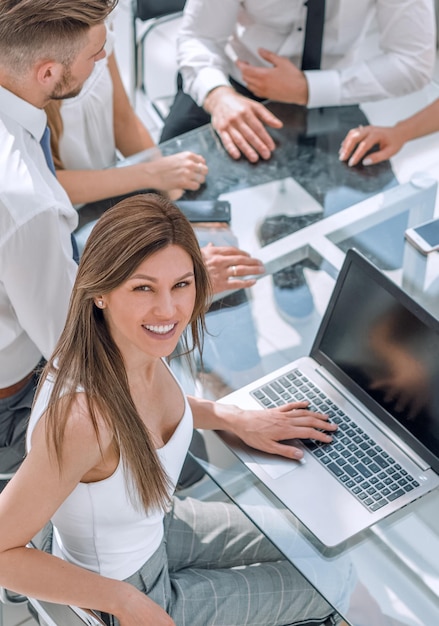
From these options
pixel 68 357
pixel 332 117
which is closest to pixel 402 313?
pixel 68 357

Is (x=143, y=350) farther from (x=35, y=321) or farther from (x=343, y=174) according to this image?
(x=343, y=174)

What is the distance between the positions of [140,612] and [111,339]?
1.52ft

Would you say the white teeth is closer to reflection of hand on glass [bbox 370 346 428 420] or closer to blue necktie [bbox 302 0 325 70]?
reflection of hand on glass [bbox 370 346 428 420]

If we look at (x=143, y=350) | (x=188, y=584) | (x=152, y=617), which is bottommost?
(x=188, y=584)

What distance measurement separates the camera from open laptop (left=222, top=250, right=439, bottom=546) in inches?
64.2

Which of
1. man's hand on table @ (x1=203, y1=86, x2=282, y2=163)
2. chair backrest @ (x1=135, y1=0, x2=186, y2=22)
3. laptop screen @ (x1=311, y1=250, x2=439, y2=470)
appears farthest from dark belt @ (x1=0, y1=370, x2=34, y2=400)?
chair backrest @ (x1=135, y1=0, x2=186, y2=22)

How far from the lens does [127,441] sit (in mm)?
1463

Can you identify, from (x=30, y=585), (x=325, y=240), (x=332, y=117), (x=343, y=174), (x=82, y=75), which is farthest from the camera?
(x=332, y=117)

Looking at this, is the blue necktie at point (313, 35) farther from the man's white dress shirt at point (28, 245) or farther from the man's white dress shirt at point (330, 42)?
the man's white dress shirt at point (28, 245)

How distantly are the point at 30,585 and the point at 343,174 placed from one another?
1299mm

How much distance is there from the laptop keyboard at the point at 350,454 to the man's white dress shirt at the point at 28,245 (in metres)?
0.46

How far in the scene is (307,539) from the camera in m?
1.61

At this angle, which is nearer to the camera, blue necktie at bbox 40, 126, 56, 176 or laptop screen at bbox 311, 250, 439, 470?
laptop screen at bbox 311, 250, 439, 470

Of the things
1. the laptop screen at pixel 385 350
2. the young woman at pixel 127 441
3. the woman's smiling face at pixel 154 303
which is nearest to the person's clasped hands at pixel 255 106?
the laptop screen at pixel 385 350
